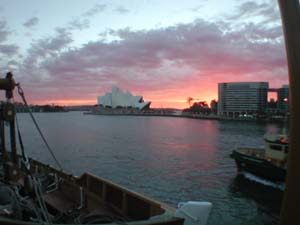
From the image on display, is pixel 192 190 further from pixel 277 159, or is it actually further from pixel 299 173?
pixel 299 173

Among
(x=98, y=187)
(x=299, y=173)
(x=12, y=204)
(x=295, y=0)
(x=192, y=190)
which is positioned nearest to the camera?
(x=299, y=173)

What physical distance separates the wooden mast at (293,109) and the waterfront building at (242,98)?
141 meters

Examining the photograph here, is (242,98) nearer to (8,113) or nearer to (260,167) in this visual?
(260,167)

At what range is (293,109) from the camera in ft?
7.26

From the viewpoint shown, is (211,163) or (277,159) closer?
(277,159)

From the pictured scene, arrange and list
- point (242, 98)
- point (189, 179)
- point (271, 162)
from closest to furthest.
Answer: point (271, 162) → point (189, 179) → point (242, 98)

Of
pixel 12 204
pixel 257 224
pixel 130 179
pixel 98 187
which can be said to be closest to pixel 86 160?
pixel 130 179

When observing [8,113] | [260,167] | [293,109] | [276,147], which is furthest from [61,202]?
[276,147]

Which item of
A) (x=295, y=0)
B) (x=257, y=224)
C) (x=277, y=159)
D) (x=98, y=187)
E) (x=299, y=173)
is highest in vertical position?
(x=295, y=0)

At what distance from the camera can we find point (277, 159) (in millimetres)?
19109

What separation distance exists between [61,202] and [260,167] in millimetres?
15853

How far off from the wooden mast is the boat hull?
57.8 ft

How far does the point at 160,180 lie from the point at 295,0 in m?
18.0

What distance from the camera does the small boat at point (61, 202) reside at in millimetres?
4695
